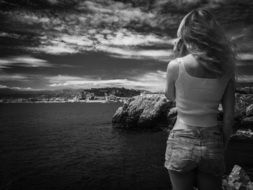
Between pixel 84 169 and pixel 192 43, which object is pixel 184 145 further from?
pixel 84 169

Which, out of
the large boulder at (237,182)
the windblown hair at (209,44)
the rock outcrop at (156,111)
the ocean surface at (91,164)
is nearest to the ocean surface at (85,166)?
the ocean surface at (91,164)

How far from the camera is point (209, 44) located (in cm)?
241

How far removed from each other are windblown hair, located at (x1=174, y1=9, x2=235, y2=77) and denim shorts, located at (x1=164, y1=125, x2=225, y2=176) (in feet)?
2.18

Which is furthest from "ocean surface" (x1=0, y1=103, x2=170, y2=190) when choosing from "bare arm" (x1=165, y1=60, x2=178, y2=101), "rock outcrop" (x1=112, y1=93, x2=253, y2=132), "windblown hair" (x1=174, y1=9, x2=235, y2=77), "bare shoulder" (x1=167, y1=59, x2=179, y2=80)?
"windblown hair" (x1=174, y1=9, x2=235, y2=77)

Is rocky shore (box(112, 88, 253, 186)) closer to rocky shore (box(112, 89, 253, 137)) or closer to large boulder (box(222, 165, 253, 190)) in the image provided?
rocky shore (box(112, 89, 253, 137))

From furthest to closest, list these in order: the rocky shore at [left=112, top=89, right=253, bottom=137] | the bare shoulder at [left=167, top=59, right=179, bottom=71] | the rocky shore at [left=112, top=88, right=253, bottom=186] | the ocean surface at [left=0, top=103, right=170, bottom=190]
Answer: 1. the rocky shore at [left=112, top=89, right=253, bottom=137]
2. the rocky shore at [left=112, top=88, right=253, bottom=186]
3. the ocean surface at [left=0, top=103, right=170, bottom=190]
4. the bare shoulder at [left=167, top=59, right=179, bottom=71]

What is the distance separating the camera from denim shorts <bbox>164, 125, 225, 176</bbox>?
2.39 metres

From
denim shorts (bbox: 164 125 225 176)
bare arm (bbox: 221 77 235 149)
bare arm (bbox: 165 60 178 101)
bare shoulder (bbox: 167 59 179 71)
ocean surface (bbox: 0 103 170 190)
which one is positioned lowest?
→ ocean surface (bbox: 0 103 170 190)

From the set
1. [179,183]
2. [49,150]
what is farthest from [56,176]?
[179,183]

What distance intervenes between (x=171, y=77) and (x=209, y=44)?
531 mm

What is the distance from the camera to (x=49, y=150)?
102ft

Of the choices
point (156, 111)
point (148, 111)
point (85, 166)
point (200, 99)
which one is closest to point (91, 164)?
point (85, 166)

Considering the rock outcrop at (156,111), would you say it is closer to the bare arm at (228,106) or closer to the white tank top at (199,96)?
the bare arm at (228,106)

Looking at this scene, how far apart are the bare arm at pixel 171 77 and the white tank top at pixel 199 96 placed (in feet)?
0.15
